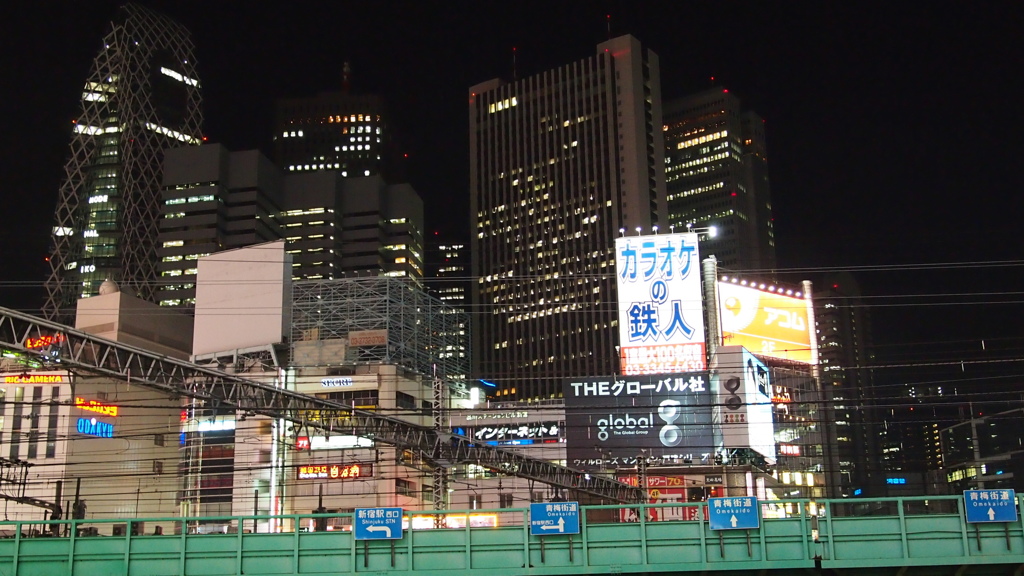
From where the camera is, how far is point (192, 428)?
99500 millimetres

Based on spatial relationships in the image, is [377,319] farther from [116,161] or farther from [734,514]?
[116,161]

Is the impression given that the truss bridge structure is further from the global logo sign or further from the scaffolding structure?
the scaffolding structure

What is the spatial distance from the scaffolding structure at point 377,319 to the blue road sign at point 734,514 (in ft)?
234

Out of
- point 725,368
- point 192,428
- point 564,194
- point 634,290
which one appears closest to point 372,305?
point 192,428

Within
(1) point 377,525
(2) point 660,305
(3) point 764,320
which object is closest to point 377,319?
(2) point 660,305

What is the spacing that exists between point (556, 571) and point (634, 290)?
52.0m

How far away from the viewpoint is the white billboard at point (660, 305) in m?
79.1

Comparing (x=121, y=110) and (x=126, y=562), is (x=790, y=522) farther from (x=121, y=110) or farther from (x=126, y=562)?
(x=121, y=110)

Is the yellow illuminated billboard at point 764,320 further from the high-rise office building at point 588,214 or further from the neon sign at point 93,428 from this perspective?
the high-rise office building at point 588,214

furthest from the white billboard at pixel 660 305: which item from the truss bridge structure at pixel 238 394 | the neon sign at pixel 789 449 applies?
the truss bridge structure at pixel 238 394

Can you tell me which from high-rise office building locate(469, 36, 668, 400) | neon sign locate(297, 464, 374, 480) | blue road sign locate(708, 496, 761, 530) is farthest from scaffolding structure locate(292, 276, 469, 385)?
high-rise office building locate(469, 36, 668, 400)

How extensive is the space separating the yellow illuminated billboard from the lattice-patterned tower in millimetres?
136434

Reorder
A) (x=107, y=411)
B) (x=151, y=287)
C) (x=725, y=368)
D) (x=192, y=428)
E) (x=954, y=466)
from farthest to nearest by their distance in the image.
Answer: (x=151, y=287), (x=954, y=466), (x=107, y=411), (x=192, y=428), (x=725, y=368)

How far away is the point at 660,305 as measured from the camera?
263 feet
